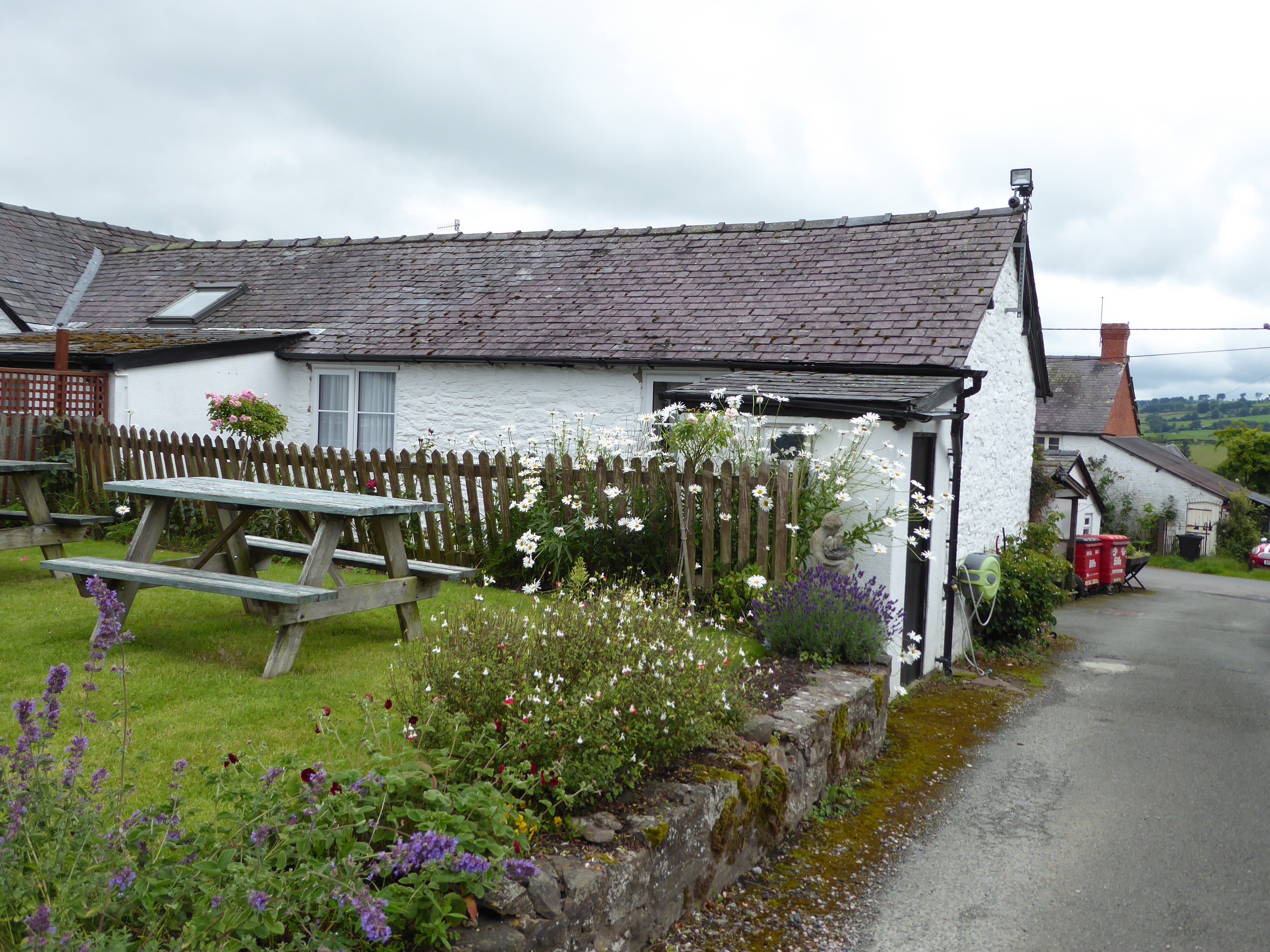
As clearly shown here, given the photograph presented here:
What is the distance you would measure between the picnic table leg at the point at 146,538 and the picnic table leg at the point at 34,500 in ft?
5.88

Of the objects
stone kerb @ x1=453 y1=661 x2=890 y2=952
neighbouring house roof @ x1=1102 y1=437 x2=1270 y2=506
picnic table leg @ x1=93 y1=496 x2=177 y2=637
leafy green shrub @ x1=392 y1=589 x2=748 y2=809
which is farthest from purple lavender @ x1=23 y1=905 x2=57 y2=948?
neighbouring house roof @ x1=1102 y1=437 x2=1270 y2=506

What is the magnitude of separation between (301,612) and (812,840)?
10.0 ft

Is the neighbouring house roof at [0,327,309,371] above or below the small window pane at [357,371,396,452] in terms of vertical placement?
above

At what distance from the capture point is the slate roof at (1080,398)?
39531 mm

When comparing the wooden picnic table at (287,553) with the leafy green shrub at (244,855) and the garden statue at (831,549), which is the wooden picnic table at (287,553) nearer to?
the leafy green shrub at (244,855)

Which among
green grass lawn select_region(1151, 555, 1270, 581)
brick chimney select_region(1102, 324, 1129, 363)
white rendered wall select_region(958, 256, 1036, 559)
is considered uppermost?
brick chimney select_region(1102, 324, 1129, 363)

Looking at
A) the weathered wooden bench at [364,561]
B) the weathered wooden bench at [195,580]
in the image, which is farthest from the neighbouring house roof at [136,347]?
the weathered wooden bench at [195,580]

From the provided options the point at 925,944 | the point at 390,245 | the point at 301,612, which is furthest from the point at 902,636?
the point at 390,245

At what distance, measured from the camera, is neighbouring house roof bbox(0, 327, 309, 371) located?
12344mm

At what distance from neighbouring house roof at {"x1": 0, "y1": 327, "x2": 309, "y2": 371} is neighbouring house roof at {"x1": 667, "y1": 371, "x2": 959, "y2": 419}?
21.2ft

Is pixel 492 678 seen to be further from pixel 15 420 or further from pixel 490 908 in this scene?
pixel 15 420

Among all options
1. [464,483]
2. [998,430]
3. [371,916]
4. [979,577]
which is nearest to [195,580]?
[371,916]

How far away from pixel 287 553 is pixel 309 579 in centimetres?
191

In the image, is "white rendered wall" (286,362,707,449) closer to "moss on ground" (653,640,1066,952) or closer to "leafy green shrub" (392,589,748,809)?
"moss on ground" (653,640,1066,952)
